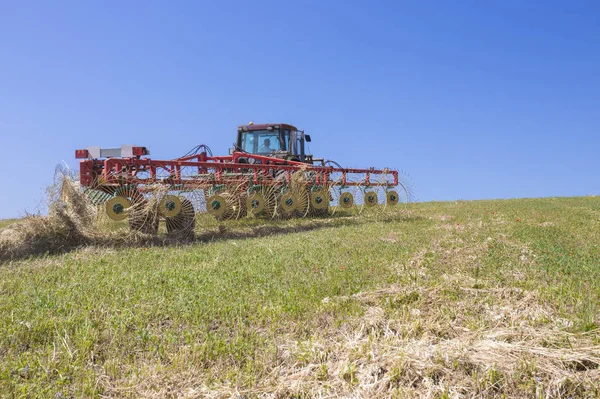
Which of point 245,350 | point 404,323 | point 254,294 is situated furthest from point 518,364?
point 254,294

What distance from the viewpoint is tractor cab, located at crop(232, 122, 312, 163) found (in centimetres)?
1452

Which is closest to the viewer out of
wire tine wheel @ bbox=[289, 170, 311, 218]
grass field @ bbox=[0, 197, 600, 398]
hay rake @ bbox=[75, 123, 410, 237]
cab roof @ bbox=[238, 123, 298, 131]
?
grass field @ bbox=[0, 197, 600, 398]

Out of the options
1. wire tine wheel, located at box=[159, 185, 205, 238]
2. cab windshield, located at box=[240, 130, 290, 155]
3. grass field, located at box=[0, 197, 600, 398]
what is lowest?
grass field, located at box=[0, 197, 600, 398]

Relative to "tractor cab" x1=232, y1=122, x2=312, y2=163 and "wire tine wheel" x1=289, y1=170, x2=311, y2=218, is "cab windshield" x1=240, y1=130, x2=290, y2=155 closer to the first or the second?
"tractor cab" x1=232, y1=122, x2=312, y2=163

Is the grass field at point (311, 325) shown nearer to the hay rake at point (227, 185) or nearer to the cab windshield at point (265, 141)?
the hay rake at point (227, 185)

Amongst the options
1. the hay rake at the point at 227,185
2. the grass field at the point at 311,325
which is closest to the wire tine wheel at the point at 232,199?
the hay rake at the point at 227,185

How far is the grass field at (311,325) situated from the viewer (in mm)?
3084

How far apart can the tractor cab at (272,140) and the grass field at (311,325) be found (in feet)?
25.9

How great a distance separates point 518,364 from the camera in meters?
3.10

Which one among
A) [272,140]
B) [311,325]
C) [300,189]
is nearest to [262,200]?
[300,189]

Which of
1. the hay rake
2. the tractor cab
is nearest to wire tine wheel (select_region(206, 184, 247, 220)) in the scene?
the hay rake

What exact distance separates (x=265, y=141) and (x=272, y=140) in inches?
9.2

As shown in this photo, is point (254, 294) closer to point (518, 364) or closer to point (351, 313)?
point (351, 313)

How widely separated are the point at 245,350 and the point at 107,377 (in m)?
0.96
